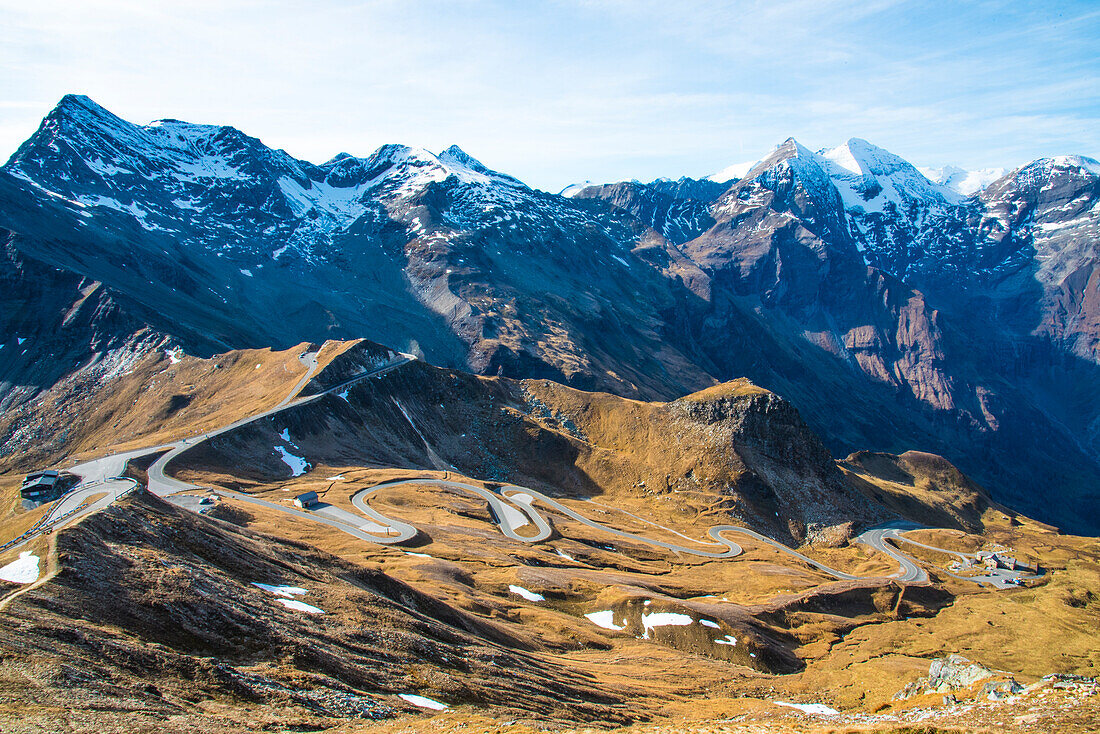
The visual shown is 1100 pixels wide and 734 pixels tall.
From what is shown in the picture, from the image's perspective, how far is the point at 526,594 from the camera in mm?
68688

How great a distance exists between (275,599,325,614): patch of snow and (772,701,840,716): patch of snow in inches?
1450

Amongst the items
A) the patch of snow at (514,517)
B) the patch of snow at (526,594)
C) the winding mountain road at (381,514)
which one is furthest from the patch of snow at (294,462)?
the patch of snow at (526,594)

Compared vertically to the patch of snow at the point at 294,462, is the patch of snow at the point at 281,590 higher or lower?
higher

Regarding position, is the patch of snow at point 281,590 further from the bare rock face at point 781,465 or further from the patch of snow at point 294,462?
the bare rock face at point 781,465

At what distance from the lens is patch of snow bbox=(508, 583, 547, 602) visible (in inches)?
2682

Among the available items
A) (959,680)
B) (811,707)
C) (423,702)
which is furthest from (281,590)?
Result: (959,680)

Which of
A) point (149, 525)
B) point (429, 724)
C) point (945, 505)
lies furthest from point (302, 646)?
point (945, 505)

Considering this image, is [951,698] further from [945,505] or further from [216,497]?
[945,505]

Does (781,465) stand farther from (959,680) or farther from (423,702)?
(423,702)

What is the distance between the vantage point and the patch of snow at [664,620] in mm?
65562

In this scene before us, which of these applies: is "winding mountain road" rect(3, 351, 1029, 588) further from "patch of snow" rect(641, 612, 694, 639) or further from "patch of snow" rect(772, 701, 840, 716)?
"patch of snow" rect(772, 701, 840, 716)

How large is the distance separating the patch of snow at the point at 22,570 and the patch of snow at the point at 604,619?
49062 mm

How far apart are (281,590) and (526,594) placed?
1341 inches

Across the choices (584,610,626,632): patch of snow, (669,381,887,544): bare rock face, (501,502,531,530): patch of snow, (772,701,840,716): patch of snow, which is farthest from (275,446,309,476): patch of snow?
(669,381,887,544): bare rock face
